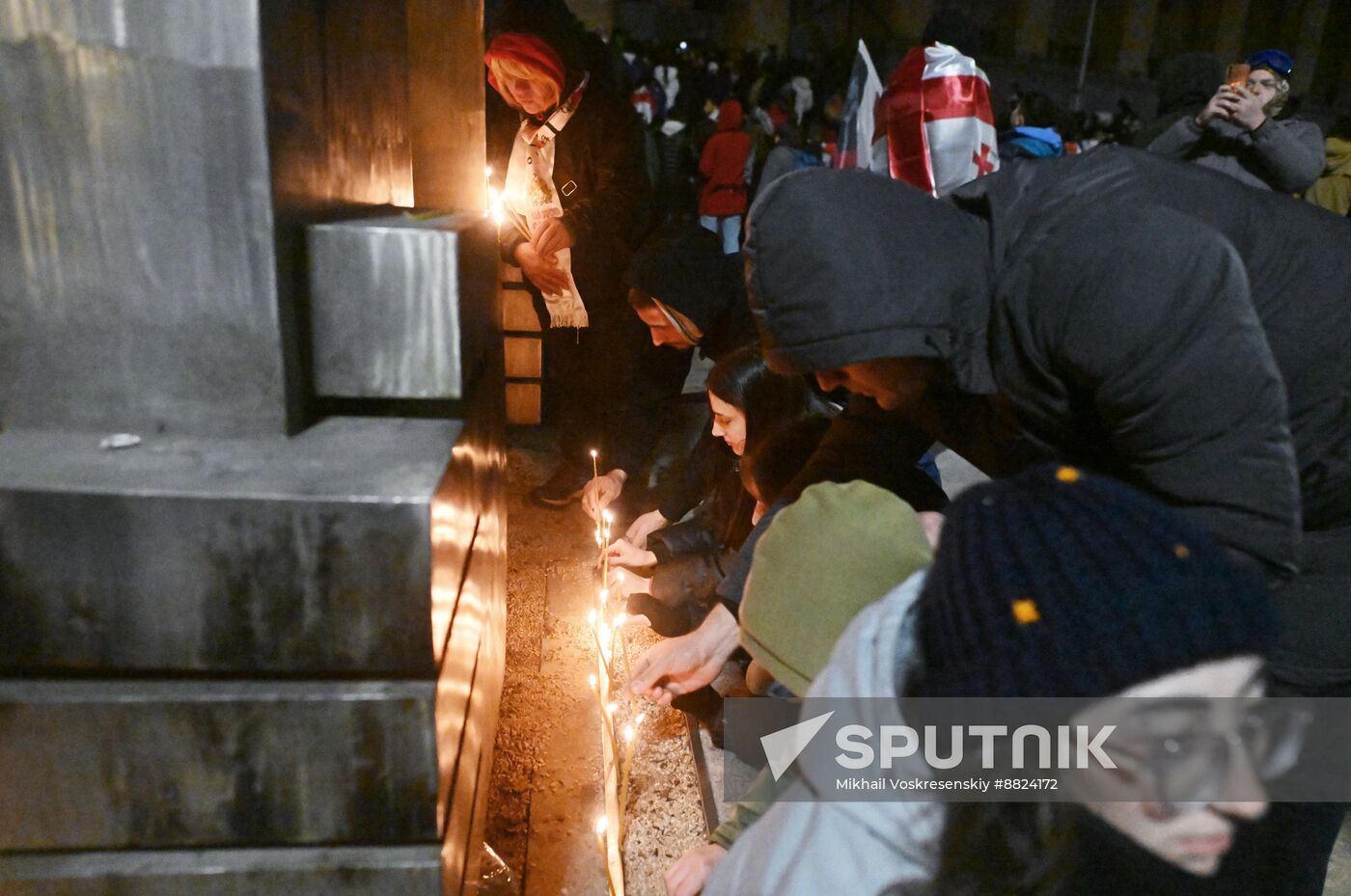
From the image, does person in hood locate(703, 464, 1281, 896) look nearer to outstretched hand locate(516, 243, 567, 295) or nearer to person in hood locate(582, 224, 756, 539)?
person in hood locate(582, 224, 756, 539)

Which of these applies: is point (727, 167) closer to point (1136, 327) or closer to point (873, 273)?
point (873, 273)

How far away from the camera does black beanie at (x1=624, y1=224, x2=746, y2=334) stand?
3.73 meters

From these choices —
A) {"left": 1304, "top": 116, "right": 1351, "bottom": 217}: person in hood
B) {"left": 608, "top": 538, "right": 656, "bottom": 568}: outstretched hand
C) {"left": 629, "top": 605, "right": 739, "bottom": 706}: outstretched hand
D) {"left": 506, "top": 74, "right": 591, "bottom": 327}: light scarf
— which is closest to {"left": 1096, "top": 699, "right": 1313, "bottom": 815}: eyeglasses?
{"left": 629, "top": 605, "right": 739, "bottom": 706}: outstretched hand

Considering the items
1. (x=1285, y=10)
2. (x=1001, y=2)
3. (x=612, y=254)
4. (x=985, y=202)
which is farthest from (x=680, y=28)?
(x=985, y=202)

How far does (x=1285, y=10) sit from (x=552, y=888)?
41.8 m

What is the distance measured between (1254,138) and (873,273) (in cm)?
393

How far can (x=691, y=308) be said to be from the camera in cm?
374

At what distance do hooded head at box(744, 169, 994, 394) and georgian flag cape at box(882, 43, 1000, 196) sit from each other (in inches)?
85.5

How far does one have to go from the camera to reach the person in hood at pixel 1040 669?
1.01 metres

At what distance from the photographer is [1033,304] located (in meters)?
1.54

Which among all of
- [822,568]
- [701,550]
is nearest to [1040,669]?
[822,568]

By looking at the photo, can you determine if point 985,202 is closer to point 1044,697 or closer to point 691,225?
point 1044,697

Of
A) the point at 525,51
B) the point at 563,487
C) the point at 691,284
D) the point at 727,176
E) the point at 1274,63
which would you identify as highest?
the point at 1274,63

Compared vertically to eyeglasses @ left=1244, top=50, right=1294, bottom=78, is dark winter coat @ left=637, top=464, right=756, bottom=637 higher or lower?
lower
